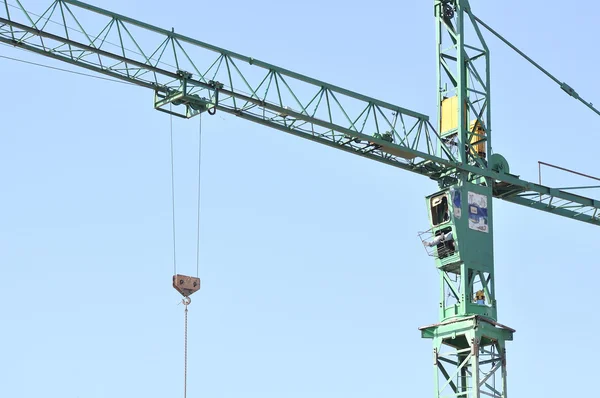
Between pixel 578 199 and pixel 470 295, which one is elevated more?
pixel 578 199

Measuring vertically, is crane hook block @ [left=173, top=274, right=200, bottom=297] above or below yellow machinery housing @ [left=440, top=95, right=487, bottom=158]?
below

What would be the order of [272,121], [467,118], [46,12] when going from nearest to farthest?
[46,12], [272,121], [467,118]

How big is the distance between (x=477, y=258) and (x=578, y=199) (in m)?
8.37

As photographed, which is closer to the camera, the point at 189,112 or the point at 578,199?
the point at 189,112

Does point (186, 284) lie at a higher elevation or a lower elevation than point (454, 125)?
lower

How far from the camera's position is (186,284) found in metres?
56.8

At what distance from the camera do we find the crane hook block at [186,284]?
185ft

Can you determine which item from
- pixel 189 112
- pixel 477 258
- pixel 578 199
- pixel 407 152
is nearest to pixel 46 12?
pixel 189 112

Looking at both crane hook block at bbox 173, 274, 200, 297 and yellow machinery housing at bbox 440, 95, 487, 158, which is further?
yellow machinery housing at bbox 440, 95, 487, 158

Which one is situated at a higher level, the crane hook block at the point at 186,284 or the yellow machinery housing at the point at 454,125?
the yellow machinery housing at the point at 454,125

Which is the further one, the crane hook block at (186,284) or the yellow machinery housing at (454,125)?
the yellow machinery housing at (454,125)

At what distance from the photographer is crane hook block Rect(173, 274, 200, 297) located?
185ft

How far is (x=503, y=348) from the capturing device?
63438 mm

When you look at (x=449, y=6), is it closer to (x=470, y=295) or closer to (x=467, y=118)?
(x=467, y=118)
